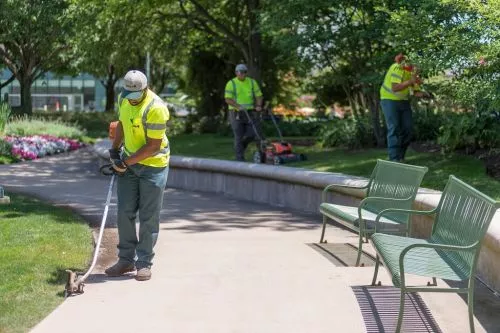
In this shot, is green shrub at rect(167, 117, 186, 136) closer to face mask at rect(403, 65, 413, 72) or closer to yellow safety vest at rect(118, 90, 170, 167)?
face mask at rect(403, 65, 413, 72)

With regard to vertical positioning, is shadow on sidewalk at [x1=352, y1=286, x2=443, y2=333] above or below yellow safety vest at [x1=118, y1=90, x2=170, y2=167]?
below

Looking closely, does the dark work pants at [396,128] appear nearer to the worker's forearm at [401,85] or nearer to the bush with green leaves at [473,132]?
the worker's forearm at [401,85]

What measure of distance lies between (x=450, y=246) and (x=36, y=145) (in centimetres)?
1640

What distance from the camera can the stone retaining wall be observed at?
6.47 meters

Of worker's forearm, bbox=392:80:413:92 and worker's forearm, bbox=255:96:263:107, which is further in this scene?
worker's forearm, bbox=255:96:263:107

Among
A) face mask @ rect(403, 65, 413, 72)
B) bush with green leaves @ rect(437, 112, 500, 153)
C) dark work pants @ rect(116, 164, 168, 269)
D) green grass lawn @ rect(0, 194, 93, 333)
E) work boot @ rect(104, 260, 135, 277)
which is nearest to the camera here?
green grass lawn @ rect(0, 194, 93, 333)

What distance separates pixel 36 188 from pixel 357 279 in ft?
26.0

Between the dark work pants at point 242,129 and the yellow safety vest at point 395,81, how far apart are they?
271 cm

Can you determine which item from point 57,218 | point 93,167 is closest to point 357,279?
point 57,218

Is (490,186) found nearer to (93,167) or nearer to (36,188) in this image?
(36,188)

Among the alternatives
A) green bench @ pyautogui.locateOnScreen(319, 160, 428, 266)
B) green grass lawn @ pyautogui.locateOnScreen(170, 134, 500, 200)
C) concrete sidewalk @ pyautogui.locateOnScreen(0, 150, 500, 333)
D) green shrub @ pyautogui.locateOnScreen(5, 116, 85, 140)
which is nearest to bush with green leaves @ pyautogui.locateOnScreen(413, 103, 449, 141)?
green grass lawn @ pyautogui.locateOnScreen(170, 134, 500, 200)

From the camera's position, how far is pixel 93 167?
1755cm

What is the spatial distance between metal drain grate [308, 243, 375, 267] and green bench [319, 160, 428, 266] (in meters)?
0.15

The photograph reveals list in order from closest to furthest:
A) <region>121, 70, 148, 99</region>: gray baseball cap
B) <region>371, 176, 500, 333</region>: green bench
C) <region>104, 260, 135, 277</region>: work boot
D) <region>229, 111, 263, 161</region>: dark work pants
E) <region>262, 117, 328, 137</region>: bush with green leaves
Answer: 1. <region>371, 176, 500, 333</region>: green bench
2. <region>121, 70, 148, 99</region>: gray baseball cap
3. <region>104, 260, 135, 277</region>: work boot
4. <region>229, 111, 263, 161</region>: dark work pants
5. <region>262, 117, 328, 137</region>: bush with green leaves
